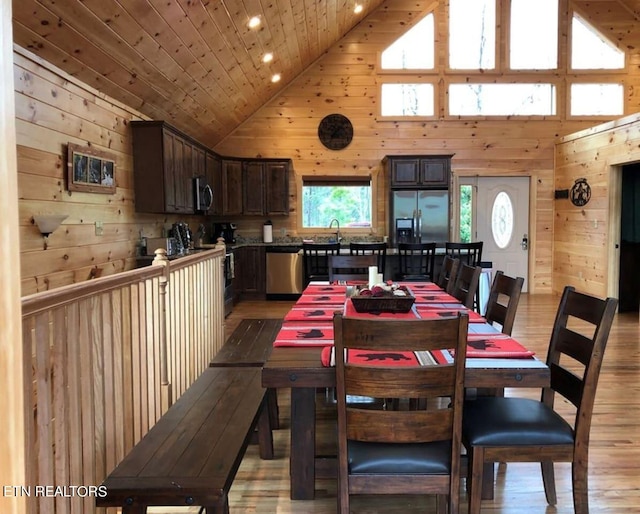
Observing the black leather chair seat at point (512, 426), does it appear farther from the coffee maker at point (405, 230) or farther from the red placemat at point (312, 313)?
the coffee maker at point (405, 230)

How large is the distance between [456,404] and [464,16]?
7.96 meters

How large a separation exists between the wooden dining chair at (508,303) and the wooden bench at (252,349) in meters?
1.29

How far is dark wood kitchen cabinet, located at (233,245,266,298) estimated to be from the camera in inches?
285

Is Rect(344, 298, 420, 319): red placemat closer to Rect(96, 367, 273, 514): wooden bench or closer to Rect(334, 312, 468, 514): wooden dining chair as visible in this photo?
Rect(96, 367, 273, 514): wooden bench

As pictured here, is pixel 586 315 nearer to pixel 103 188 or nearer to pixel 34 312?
pixel 34 312

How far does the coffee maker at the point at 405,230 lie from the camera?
7254 mm

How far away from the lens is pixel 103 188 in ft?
13.6

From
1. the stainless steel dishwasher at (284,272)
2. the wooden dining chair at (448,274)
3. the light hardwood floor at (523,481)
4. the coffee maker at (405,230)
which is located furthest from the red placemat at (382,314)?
the coffee maker at (405,230)

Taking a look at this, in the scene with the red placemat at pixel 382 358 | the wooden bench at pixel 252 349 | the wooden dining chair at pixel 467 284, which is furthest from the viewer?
the wooden dining chair at pixel 467 284

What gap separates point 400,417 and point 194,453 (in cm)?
80

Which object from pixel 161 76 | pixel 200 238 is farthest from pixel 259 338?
pixel 200 238

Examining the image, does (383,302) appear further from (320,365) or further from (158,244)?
(158,244)

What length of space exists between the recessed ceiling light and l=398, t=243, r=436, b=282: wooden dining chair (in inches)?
114

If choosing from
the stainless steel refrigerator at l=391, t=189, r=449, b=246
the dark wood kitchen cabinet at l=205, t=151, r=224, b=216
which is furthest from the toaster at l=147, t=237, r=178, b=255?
the stainless steel refrigerator at l=391, t=189, r=449, b=246
